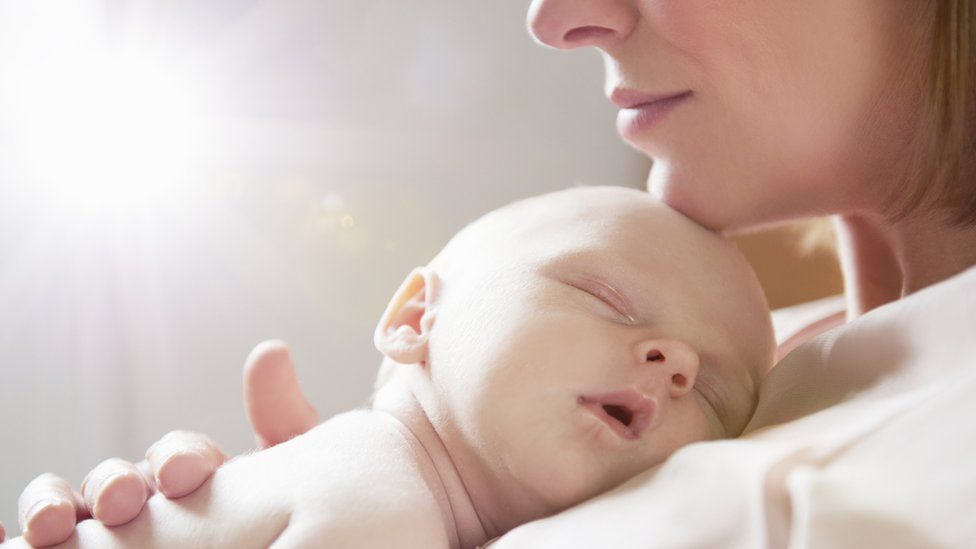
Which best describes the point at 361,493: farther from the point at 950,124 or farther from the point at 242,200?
the point at 242,200

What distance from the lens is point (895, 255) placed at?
3.85 feet

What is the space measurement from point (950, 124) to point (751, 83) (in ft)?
0.71

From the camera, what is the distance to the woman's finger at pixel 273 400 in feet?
3.45

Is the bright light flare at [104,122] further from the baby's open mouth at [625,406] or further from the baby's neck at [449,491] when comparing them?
the baby's open mouth at [625,406]

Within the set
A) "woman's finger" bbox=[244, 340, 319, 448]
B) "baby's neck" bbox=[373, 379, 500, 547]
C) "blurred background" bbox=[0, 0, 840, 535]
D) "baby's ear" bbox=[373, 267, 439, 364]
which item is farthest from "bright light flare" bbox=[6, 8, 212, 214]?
"baby's neck" bbox=[373, 379, 500, 547]

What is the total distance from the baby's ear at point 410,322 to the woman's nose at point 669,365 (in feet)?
0.73

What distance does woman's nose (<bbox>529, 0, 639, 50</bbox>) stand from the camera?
38.3 inches

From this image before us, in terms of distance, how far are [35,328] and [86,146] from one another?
1.03ft

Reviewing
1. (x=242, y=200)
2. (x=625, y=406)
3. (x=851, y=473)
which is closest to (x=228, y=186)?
(x=242, y=200)

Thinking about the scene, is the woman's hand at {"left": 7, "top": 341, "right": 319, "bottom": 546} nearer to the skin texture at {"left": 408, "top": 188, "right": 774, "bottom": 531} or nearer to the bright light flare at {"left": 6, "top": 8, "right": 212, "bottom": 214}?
the skin texture at {"left": 408, "top": 188, "right": 774, "bottom": 531}

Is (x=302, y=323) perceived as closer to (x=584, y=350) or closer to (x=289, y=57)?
(x=289, y=57)

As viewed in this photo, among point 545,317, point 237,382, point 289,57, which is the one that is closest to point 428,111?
point 289,57

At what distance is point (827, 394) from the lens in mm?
736

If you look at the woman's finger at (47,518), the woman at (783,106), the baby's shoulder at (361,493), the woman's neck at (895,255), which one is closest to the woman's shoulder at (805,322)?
the woman's neck at (895,255)
